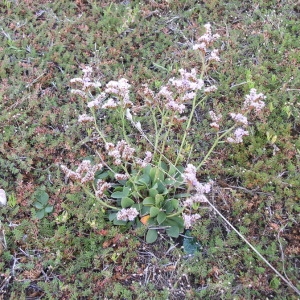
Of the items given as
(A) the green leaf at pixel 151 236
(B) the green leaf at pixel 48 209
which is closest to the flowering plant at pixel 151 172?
(A) the green leaf at pixel 151 236

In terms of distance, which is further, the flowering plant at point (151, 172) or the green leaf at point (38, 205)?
the green leaf at point (38, 205)

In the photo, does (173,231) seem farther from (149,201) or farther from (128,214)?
(128,214)

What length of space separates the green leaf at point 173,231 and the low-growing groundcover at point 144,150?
8 centimetres

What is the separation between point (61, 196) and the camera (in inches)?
155

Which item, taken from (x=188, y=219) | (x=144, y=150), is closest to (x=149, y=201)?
(x=188, y=219)

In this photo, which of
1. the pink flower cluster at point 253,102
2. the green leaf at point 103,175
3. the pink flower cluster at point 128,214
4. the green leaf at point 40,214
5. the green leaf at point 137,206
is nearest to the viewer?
the pink flower cluster at point 253,102

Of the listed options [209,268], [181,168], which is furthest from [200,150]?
[209,268]

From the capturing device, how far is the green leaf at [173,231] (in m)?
3.62

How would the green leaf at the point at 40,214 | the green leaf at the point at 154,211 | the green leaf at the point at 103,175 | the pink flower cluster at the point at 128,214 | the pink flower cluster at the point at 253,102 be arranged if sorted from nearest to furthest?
the pink flower cluster at the point at 253,102, the pink flower cluster at the point at 128,214, the green leaf at the point at 154,211, the green leaf at the point at 40,214, the green leaf at the point at 103,175

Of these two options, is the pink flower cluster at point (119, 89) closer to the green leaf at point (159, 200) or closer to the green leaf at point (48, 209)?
the green leaf at point (159, 200)

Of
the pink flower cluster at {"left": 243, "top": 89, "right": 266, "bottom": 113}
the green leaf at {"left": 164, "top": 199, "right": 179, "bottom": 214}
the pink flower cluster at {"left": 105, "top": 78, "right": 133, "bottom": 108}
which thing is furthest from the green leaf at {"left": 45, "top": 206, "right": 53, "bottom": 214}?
the pink flower cluster at {"left": 243, "top": 89, "right": 266, "bottom": 113}

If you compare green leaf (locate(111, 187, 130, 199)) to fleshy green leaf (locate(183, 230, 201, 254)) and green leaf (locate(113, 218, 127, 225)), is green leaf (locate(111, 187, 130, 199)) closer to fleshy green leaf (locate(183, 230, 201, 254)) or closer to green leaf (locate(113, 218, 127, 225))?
green leaf (locate(113, 218, 127, 225))

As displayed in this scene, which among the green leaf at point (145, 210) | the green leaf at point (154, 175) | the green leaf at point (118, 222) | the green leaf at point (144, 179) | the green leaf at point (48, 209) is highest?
the green leaf at point (154, 175)

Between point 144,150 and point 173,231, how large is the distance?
103 centimetres
